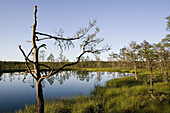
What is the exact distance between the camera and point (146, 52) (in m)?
8.84

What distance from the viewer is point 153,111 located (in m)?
6.84

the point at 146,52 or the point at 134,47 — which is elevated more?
the point at 134,47

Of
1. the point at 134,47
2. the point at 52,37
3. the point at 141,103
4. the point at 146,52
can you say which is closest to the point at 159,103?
the point at 141,103

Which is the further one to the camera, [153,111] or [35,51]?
[153,111]

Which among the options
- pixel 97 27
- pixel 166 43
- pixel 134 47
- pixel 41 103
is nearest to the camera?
pixel 97 27

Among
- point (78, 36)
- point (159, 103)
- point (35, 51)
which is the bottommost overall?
point (159, 103)

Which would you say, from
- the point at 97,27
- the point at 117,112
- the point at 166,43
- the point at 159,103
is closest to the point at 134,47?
the point at 166,43

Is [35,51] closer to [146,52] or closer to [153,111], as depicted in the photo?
[153,111]

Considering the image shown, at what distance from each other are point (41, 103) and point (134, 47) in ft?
75.9

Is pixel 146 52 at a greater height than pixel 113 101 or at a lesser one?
greater

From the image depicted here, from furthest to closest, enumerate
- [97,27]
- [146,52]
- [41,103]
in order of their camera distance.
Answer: [146,52] < [41,103] < [97,27]

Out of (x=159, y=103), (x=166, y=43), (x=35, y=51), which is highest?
(x=166, y=43)

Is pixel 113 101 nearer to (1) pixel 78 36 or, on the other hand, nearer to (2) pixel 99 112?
(2) pixel 99 112

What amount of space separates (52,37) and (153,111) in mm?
7636
